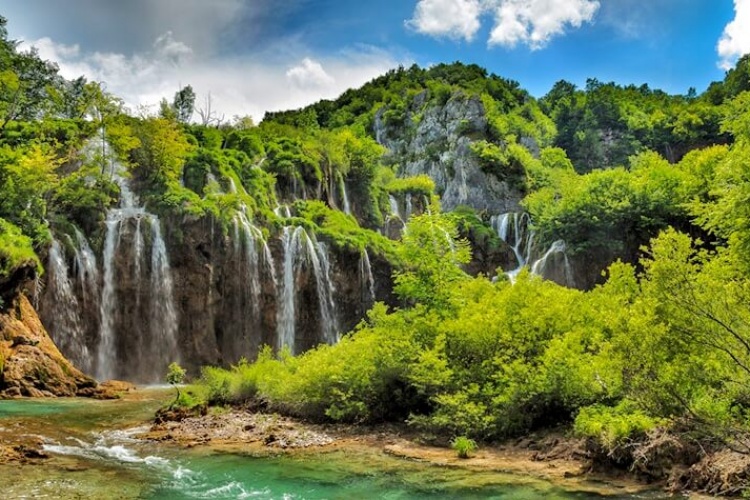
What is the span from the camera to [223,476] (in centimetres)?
1211

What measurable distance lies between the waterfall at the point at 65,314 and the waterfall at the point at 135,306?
1048 millimetres

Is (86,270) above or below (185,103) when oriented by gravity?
below

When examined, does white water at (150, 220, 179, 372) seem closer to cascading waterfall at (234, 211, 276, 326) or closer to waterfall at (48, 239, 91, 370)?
waterfall at (48, 239, 91, 370)

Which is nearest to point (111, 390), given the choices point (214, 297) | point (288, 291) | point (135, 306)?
point (135, 306)

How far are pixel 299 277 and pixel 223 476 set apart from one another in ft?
88.1

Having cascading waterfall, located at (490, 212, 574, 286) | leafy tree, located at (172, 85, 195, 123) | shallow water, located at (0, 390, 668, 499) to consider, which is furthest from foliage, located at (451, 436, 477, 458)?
leafy tree, located at (172, 85, 195, 123)

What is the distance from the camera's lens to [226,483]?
454 inches

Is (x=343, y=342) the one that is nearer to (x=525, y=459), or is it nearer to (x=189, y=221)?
(x=525, y=459)

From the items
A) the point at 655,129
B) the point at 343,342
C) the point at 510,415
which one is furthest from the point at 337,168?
the point at 655,129

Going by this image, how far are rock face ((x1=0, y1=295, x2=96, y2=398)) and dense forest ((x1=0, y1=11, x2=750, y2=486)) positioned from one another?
142 cm

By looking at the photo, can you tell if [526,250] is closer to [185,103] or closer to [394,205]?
[394,205]

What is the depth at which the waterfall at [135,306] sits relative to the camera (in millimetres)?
33688

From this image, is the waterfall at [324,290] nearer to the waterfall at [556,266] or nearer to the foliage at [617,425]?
the waterfall at [556,266]

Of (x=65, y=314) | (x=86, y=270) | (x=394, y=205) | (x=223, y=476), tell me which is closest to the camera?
(x=223, y=476)
